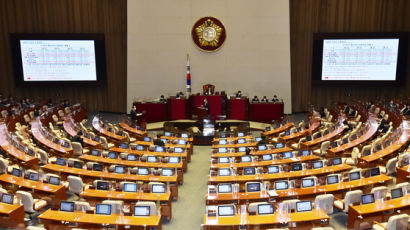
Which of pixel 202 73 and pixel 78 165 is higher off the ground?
pixel 202 73

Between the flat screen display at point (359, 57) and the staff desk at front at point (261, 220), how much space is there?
1697 centimetres

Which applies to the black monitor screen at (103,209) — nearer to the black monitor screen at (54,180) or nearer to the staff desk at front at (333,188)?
the black monitor screen at (54,180)

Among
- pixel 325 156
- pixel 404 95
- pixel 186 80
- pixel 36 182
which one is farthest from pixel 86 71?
pixel 404 95

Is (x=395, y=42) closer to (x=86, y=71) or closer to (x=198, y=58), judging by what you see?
(x=198, y=58)

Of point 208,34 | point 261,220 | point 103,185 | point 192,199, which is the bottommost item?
point 192,199

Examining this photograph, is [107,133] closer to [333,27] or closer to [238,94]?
[238,94]

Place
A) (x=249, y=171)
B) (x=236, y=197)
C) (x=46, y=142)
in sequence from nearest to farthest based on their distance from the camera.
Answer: (x=236, y=197) < (x=249, y=171) < (x=46, y=142)

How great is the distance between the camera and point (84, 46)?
24.3m

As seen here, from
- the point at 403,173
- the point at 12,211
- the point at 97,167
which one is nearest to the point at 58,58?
the point at 97,167

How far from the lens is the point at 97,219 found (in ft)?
28.1

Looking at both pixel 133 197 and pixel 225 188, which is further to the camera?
pixel 225 188

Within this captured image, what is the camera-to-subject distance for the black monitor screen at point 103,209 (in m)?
8.80

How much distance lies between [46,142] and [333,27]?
61.7 feet

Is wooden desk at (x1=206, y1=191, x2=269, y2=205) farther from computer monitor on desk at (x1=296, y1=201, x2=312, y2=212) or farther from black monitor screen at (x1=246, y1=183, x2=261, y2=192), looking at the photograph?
computer monitor on desk at (x1=296, y1=201, x2=312, y2=212)
